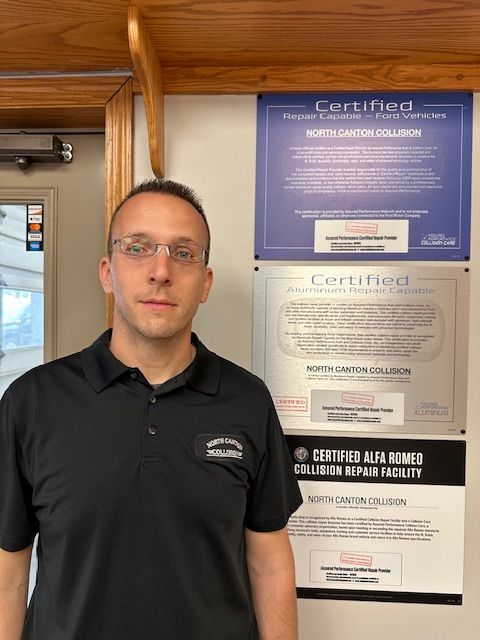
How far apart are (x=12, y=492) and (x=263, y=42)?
1.07 metres

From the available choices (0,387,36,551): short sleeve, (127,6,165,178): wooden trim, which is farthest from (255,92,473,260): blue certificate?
(0,387,36,551): short sleeve

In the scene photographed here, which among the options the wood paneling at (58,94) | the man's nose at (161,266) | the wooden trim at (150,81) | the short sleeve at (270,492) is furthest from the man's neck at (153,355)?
the wood paneling at (58,94)

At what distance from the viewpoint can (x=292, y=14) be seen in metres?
1.06

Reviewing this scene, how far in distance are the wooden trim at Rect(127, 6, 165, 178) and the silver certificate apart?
1.33 feet

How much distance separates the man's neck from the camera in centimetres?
102

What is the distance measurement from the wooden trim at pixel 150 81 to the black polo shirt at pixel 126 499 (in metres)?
0.51

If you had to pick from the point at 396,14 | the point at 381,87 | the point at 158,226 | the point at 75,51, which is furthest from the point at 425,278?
the point at 75,51

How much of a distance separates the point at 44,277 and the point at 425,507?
117cm

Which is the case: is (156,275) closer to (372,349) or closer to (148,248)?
(148,248)

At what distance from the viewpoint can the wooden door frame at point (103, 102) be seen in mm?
1305

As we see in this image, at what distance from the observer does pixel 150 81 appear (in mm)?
1184

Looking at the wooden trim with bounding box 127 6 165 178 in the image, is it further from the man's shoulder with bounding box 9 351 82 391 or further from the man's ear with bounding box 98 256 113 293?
the man's shoulder with bounding box 9 351 82 391

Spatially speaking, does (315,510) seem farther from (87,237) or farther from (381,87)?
(381,87)

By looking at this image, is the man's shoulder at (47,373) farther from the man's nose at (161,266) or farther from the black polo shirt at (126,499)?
the man's nose at (161,266)
